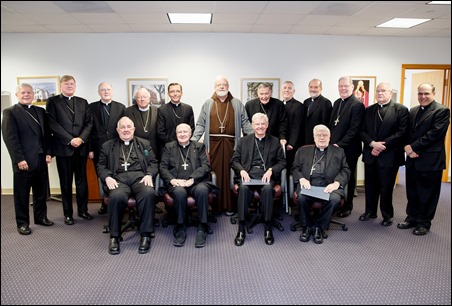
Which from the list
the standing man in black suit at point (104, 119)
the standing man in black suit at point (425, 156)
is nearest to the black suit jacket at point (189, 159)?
the standing man in black suit at point (104, 119)

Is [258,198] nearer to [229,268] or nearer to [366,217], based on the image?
[229,268]

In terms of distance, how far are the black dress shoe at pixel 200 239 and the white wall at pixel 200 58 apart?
247 cm

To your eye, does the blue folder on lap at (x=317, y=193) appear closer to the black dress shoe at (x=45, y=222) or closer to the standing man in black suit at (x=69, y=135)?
the standing man in black suit at (x=69, y=135)

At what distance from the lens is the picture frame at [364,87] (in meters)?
5.15

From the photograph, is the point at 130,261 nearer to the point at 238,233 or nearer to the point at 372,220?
the point at 238,233

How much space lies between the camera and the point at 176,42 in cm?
486

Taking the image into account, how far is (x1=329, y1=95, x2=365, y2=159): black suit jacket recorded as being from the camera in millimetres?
3643

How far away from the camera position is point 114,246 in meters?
2.81

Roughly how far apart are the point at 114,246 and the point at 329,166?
2.21 metres

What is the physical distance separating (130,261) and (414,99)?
715cm

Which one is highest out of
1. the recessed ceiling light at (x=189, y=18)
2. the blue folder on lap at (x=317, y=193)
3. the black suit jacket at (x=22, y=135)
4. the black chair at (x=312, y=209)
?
the recessed ceiling light at (x=189, y=18)

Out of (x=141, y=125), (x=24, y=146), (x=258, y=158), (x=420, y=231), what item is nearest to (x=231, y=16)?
(x=141, y=125)

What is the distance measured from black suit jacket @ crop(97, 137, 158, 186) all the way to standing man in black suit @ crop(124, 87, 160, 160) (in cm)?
43

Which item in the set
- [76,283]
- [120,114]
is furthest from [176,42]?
[76,283]
